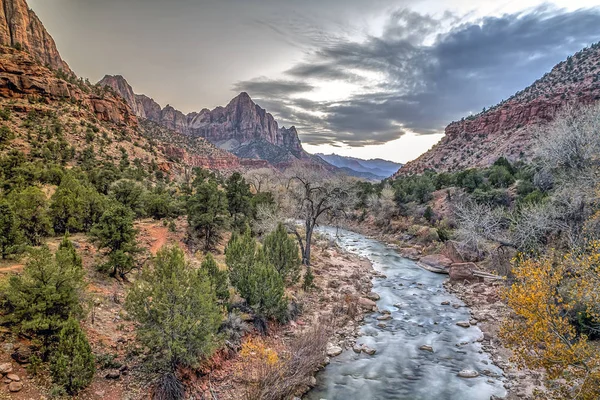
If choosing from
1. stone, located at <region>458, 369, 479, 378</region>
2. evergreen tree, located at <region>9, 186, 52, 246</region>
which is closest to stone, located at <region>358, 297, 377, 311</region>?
stone, located at <region>458, 369, 479, 378</region>

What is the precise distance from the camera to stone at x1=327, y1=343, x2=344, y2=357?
12776 millimetres

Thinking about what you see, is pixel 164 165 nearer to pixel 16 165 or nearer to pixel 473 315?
pixel 16 165

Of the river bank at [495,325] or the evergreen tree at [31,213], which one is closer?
the river bank at [495,325]

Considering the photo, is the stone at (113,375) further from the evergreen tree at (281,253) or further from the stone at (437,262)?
the stone at (437,262)

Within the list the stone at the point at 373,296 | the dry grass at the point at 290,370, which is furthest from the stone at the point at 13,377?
the stone at the point at 373,296

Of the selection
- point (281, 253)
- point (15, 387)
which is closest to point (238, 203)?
point (281, 253)

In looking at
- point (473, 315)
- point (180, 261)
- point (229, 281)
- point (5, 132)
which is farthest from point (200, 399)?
point (5, 132)

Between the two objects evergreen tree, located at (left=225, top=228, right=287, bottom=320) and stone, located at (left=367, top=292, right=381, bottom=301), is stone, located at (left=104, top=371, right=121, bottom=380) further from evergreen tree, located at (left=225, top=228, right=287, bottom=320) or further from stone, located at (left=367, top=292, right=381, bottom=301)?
stone, located at (left=367, top=292, right=381, bottom=301)

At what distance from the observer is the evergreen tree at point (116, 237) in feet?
42.7

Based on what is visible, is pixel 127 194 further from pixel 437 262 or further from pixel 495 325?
pixel 437 262

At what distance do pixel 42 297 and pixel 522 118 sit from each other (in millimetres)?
89124

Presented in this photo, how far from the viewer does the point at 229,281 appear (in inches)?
567

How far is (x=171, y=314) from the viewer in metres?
8.36

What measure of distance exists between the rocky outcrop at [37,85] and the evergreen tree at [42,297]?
144ft
